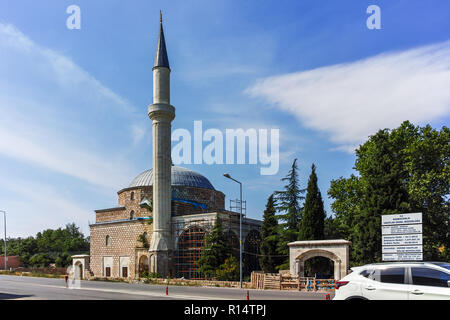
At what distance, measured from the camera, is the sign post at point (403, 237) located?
1803cm

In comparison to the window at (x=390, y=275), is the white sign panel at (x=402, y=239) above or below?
below

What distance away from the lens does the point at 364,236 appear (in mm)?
32250

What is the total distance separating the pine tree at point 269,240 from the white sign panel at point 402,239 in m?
21.9

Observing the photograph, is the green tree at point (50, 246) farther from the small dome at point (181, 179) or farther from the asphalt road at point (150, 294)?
the asphalt road at point (150, 294)

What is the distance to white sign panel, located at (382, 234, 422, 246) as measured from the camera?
59.2 feet

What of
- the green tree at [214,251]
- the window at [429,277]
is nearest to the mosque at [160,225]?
the green tree at [214,251]

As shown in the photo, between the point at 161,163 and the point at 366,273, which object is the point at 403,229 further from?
the point at 161,163

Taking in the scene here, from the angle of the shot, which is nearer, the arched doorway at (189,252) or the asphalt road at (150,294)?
the asphalt road at (150,294)

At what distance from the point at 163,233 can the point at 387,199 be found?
77.3 feet

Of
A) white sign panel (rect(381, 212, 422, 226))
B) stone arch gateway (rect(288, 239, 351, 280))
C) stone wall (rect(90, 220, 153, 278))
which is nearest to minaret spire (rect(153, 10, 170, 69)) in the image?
stone wall (rect(90, 220, 153, 278))

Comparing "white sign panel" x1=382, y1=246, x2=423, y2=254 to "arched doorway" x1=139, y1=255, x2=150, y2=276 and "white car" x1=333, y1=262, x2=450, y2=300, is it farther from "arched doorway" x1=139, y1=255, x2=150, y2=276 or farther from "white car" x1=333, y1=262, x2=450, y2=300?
"arched doorway" x1=139, y1=255, x2=150, y2=276

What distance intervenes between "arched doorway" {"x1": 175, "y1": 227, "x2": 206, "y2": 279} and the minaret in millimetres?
1597

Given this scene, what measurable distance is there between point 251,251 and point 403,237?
30469 mm
